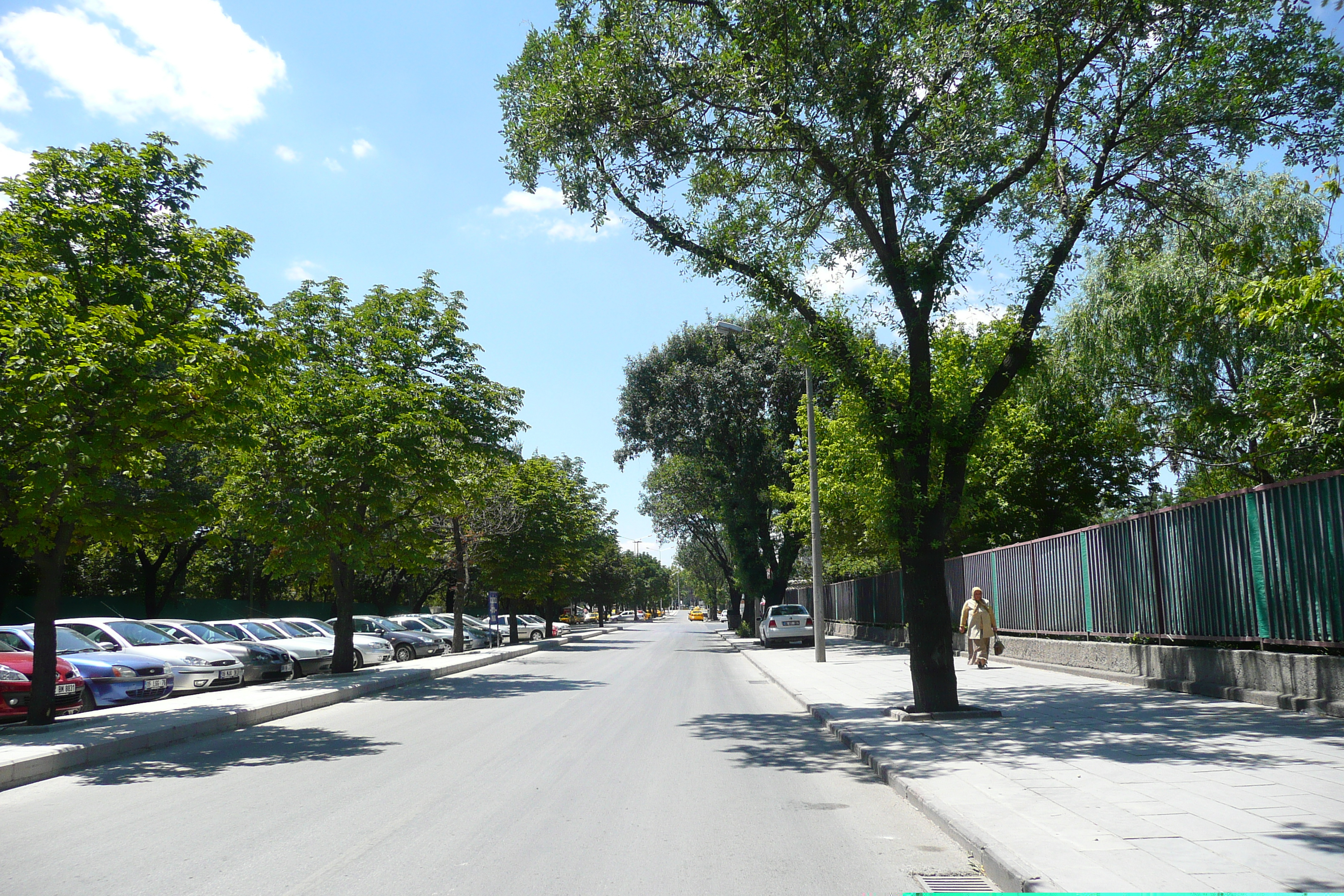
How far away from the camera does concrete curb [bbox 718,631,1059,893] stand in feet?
15.9

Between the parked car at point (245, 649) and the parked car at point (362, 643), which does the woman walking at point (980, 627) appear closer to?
the parked car at point (245, 649)

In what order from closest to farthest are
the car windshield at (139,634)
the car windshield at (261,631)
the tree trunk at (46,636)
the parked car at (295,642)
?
the tree trunk at (46,636) → the car windshield at (139,634) → the parked car at (295,642) → the car windshield at (261,631)

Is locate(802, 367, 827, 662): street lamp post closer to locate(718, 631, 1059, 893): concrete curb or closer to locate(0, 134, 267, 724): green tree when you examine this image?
locate(718, 631, 1059, 893): concrete curb

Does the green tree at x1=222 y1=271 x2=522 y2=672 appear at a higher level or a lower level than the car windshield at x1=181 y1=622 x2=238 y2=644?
Answer: higher

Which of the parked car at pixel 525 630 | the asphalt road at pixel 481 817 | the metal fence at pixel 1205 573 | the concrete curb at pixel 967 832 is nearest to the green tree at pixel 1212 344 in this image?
the metal fence at pixel 1205 573

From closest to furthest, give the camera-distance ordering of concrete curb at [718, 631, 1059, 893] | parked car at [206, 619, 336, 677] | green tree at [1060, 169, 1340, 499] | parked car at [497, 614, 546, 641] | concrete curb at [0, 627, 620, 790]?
1. concrete curb at [718, 631, 1059, 893]
2. concrete curb at [0, 627, 620, 790]
3. green tree at [1060, 169, 1340, 499]
4. parked car at [206, 619, 336, 677]
5. parked car at [497, 614, 546, 641]

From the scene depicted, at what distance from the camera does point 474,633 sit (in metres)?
38.0

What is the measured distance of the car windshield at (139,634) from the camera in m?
18.1

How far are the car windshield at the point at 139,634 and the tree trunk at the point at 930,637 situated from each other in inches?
588

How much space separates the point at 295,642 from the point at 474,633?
14.8 m

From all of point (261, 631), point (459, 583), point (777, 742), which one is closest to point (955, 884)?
point (777, 742)

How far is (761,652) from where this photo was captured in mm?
30125

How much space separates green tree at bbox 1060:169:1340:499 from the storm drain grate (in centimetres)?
738

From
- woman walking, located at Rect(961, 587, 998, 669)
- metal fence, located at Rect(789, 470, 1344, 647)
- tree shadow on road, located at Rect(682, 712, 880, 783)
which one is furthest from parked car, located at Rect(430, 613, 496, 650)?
tree shadow on road, located at Rect(682, 712, 880, 783)
